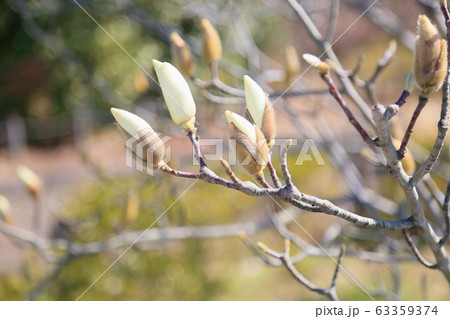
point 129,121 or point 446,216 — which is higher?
point 129,121

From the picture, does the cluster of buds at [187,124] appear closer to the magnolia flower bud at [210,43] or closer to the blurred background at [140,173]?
the magnolia flower bud at [210,43]

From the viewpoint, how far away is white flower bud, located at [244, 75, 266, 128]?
0.80 meters

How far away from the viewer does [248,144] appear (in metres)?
0.78

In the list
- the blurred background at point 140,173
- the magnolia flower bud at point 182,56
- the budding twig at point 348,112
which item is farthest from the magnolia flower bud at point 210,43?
the budding twig at point 348,112

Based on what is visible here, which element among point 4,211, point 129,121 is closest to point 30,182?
point 4,211

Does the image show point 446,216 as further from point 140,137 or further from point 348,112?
point 140,137

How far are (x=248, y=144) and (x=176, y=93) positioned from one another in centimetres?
13

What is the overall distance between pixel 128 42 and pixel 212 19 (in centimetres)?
322

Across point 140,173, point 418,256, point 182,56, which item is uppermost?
point 182,56

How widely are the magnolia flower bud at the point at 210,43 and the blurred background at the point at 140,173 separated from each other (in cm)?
34

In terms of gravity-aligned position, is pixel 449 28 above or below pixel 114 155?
above
